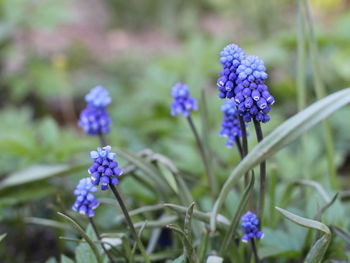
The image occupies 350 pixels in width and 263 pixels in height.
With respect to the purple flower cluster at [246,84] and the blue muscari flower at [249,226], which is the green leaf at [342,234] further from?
the purple flower cluster at [246,84]

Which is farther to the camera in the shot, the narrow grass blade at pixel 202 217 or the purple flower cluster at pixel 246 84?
→ the narrow grass blade at pixel 202 217

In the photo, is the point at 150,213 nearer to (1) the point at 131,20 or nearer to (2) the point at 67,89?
(2) the point at 67,89

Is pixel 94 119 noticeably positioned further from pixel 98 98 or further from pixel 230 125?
pixel 230 125

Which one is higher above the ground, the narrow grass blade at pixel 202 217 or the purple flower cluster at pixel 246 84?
the purple flower cluster at pixel 246 84

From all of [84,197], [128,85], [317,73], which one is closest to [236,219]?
[84,197]

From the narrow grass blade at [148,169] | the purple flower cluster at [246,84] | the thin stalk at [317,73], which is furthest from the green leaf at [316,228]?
the thin stalk at [317,73]

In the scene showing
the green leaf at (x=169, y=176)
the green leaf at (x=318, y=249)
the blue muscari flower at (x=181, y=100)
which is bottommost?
the green leaf at (x=318, y=249)

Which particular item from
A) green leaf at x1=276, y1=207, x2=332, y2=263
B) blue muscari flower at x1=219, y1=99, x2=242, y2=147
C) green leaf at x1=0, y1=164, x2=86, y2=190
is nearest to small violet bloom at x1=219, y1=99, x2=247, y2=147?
blue muscari flower at x1=219, y1=99, x2=242, y2=147

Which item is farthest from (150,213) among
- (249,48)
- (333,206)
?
(249,48)

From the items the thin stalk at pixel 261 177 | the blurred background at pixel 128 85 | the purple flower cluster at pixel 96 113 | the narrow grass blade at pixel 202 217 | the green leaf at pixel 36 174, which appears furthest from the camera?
the blurred background at pixel 128 85
